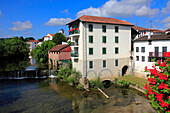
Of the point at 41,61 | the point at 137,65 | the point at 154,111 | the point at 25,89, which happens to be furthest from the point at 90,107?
the point at 41,61

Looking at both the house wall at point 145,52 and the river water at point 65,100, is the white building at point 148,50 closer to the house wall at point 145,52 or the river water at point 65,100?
the house wall at point 145,52

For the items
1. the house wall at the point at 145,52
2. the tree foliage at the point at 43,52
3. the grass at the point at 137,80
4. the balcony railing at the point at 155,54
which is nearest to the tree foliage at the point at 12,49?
the tree foliage at the point at 43,52

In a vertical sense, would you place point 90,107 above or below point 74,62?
below

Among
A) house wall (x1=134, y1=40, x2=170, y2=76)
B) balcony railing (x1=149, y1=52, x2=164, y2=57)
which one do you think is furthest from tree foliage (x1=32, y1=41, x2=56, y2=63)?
balcony railing (x1=149, y1=52, x2=164, y2=57)

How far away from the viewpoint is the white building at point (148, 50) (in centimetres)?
2856

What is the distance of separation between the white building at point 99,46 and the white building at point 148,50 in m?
2.29

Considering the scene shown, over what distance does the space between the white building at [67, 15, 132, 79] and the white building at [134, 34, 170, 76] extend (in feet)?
7.51

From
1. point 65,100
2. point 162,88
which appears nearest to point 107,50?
point 65,100

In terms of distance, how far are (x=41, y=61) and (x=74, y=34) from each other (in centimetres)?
3272

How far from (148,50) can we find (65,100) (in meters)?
19.5

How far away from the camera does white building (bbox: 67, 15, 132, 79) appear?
97.2ft

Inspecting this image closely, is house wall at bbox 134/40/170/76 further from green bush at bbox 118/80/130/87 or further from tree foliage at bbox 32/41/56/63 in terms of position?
tree foliage at bbox 32/41/56/63

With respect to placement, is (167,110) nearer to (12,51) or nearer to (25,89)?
(25,89)

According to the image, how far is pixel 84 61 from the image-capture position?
2945cm
